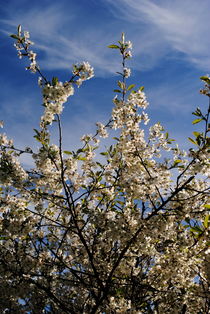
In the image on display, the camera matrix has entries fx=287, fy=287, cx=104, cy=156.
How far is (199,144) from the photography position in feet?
16.0

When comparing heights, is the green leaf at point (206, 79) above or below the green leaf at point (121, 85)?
below

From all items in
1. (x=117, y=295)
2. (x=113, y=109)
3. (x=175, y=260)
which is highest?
(x=113, y=109)

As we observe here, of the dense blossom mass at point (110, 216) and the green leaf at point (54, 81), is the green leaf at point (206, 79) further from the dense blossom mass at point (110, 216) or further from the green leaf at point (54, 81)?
the green leaf at point (54, 81)

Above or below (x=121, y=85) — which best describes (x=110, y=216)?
below

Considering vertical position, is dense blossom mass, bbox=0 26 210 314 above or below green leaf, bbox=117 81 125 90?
below

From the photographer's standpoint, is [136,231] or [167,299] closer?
[136,231]

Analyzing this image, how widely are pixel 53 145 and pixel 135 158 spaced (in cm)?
171

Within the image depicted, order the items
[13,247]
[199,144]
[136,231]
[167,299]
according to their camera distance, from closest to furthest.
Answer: [199,144]
[136,231]
[13,247]
[167,299]

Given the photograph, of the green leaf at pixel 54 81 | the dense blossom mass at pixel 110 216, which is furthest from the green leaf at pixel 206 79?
the green leaf at pixel 54 81

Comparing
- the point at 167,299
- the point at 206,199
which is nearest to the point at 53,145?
the point at 206,199

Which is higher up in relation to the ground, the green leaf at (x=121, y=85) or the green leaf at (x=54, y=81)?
the green leaf at (x=121, y=85)

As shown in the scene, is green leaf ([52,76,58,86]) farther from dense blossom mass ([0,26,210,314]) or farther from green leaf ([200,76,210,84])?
green leaf ([200,76,210,84])

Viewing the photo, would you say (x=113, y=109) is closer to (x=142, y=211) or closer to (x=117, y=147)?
(x=117, y=147)

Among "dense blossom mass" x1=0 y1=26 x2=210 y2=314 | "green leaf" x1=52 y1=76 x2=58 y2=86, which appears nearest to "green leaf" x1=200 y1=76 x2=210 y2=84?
"dense blossom mass" x1=0 y1=26 x2=210 y2=314
